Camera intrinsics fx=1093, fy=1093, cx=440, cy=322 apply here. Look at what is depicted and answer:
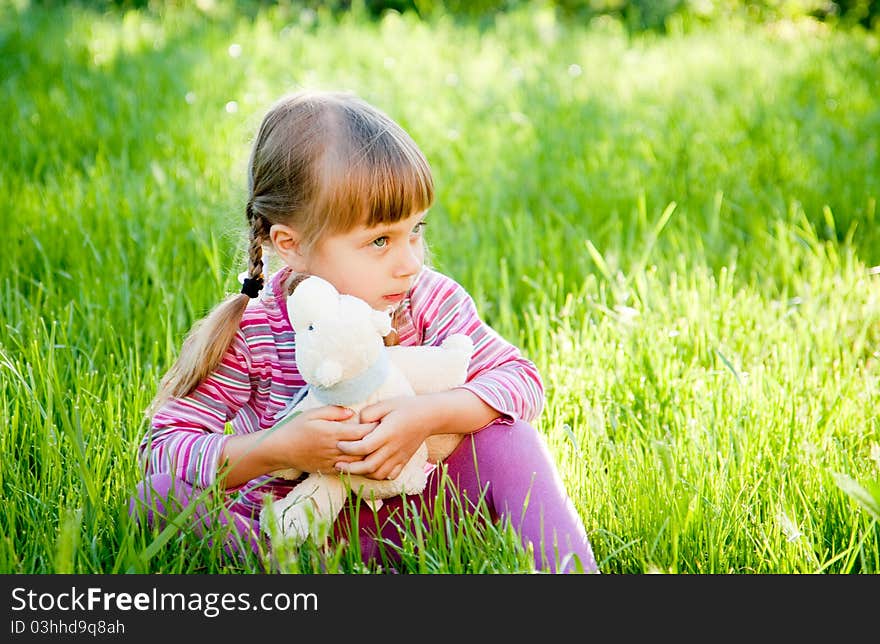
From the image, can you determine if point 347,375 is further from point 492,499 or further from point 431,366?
point 492,499

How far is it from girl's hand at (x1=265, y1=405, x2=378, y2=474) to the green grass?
16cm

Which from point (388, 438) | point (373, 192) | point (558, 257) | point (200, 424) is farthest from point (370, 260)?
point (558, 257)

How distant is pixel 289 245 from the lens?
2039 millimetres

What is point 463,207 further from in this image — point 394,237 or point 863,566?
point 863,566

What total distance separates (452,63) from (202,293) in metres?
3.38

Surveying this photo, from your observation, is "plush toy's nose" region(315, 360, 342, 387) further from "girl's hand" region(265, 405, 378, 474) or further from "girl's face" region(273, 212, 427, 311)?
"girl's face" region(273, 212, 427, 311)

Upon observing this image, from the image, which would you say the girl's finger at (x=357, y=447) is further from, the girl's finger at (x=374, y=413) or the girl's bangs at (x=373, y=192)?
the girl's bangs at (x=373, y=192)

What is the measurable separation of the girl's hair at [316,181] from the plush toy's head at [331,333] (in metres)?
0.21

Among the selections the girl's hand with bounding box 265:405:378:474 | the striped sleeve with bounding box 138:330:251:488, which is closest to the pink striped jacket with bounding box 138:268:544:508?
the striped sleeve with bounding box 138:330:251:488

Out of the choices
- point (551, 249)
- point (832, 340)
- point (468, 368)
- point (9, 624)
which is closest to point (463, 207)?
point (551, 249)

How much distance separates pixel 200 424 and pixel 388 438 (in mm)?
432

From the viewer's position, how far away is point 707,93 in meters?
5.38

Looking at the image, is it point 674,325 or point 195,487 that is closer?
point 195,487

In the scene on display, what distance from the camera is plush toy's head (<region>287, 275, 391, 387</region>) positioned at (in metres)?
1.74
